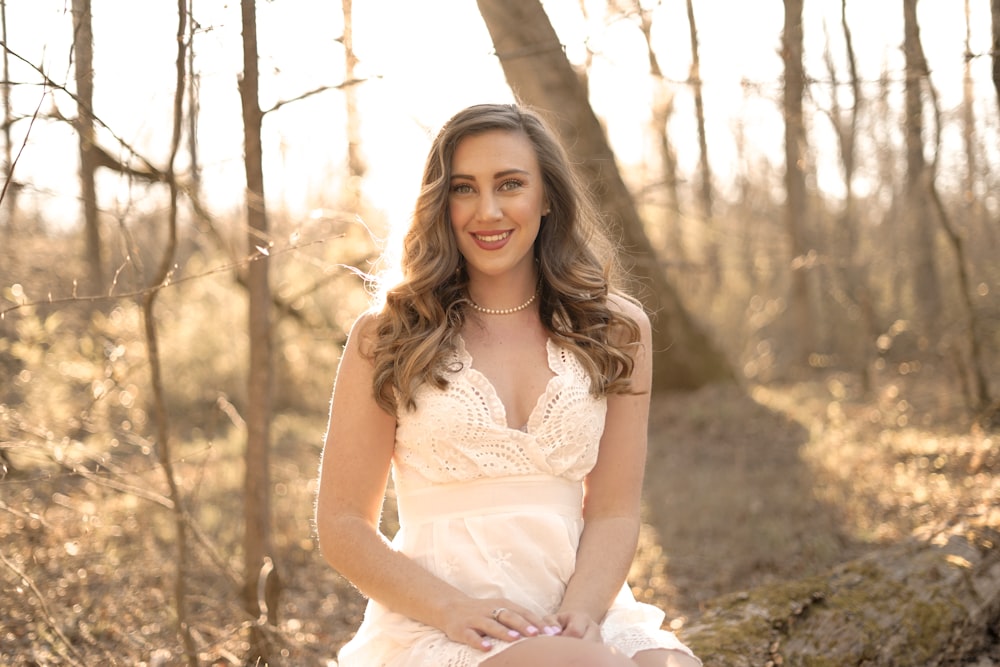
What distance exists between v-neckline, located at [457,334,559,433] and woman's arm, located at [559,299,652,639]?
231 millimetres

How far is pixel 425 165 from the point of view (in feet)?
9.61

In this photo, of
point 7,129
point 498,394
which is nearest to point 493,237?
point 498,394

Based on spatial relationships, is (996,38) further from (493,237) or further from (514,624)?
(514,624)

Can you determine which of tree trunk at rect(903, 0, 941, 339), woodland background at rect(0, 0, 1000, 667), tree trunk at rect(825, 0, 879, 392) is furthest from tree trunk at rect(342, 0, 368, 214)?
tree trunk at rect(903, 0, 941, 339)

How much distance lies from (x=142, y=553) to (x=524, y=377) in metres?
3.40

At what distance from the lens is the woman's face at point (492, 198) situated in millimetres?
2873

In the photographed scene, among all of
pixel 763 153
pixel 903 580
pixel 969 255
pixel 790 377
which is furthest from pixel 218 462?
pixel 763 153

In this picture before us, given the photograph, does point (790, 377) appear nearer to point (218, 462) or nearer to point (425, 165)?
point (218, 462)

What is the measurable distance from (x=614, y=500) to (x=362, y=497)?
0.71 metres

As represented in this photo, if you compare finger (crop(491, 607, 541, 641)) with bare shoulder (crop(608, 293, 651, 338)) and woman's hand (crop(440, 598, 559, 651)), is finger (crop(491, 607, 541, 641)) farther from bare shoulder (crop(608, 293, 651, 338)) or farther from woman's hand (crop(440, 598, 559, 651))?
bare shoulder (crop(608, 293, 651, 338))

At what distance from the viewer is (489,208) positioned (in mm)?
2848

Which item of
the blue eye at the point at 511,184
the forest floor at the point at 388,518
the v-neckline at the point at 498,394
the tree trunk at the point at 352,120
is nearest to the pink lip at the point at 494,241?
the blue eye at the point at 511,184

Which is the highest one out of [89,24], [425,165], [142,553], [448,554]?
[89,24]

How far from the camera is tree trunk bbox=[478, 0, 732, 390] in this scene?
21.3 feet
